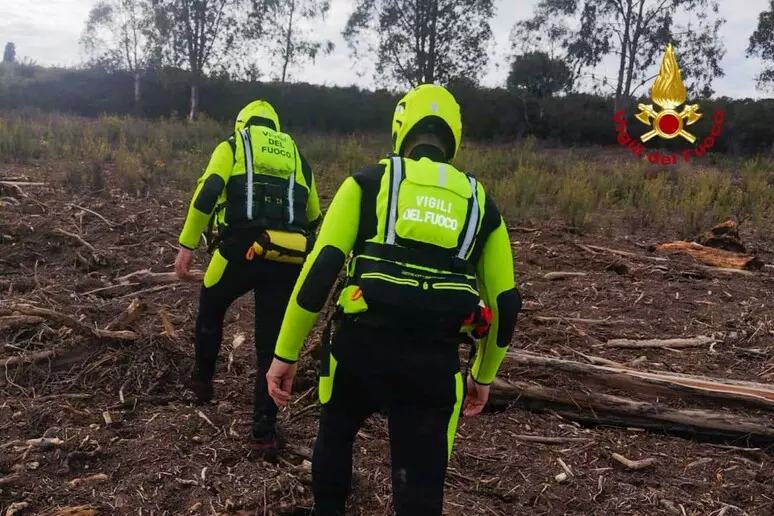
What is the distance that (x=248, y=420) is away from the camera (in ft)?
12.8

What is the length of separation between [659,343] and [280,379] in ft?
12.2

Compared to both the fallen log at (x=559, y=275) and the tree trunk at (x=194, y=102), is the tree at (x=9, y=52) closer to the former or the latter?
the tree trunk at (x=194, y=102)

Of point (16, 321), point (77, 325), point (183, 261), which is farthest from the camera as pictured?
point (16, 321)

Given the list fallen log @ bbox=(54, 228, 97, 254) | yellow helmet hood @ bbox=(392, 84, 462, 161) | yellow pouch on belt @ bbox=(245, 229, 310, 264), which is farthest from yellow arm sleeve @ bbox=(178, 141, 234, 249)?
fallen log @ bbox=(54, 228, 97, 254)

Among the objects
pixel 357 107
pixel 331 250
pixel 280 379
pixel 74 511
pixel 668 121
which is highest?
pixel 357 107

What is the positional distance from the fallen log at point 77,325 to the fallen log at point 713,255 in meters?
5.97

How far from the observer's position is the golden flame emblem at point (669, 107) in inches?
571

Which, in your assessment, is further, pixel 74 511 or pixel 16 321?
pixel 16 321

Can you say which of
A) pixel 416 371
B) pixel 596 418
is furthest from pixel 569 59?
pixel 416 371

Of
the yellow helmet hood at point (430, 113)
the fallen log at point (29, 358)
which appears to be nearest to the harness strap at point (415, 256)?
the yellow helmet hood at point (430, 113)

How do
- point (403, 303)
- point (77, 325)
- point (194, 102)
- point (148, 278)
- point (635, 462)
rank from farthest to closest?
point (194, 102) → point (148, 278) → point (77, 325) → point (635, 462) → point (403, 303)

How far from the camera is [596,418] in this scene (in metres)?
3.92

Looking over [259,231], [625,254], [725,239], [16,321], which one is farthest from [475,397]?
[725,239]

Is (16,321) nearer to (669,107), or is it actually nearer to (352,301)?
(352,301)
